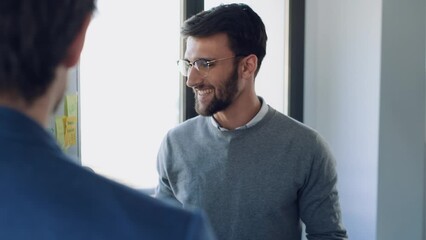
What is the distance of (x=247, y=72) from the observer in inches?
65.2

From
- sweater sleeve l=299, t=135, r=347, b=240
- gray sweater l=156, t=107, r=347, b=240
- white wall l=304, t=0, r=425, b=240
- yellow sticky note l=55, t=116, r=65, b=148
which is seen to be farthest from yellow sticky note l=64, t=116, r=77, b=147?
white wall l=304, t=0, r=425, b=240

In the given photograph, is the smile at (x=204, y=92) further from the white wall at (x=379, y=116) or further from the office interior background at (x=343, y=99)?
the white wall at (x=379, y=116)

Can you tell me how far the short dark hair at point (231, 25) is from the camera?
1.62 m

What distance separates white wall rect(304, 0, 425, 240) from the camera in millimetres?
2334

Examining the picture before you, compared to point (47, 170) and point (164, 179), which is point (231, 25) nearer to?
point (164, 179)

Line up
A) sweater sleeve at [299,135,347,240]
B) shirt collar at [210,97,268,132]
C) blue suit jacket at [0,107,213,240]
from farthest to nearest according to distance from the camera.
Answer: shirt collar at [210,97,268,132] < sweater sleeve at [299,135,347,240] < blue suit jacket at [0,107,213,240]

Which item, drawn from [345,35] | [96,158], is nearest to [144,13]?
[96,158]

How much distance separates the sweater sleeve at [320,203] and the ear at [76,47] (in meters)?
1.04

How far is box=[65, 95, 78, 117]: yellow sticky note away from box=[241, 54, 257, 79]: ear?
0.59 m

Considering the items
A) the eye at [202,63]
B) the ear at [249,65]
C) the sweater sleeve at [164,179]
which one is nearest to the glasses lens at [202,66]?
the eye at [202,63]

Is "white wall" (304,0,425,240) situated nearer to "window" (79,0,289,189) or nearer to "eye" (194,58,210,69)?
"window" (79,0,289,189)

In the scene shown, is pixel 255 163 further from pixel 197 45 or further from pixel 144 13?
pixel 144 13

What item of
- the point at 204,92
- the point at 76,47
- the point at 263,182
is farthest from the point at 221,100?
the point at 76,47

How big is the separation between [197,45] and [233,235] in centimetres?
60
